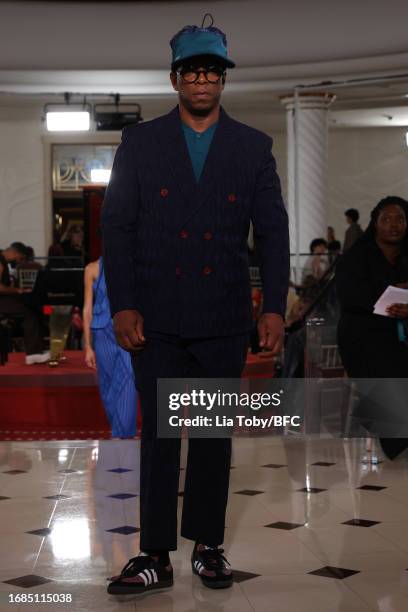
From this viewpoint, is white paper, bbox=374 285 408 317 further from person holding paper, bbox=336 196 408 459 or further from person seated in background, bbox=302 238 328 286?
person seated in background, bbox=302 238 328 286

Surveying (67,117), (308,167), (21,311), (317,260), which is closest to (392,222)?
(21,311)

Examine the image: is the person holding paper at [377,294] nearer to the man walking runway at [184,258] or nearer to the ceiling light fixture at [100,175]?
the man walking runway at [184,258]

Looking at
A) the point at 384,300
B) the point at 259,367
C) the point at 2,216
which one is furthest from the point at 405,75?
the point at 2,216

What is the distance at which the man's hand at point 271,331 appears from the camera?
316 cm

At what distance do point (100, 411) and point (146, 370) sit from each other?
522 centimetres

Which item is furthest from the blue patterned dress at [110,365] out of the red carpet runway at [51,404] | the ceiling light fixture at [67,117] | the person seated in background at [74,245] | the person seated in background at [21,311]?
the person seated in background at [74,245]

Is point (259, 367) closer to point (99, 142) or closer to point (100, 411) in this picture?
point (100, 411)

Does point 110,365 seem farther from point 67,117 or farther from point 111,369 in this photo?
point 67,117

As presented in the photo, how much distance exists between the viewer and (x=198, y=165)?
3.28m

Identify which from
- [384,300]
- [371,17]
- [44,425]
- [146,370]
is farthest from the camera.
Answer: [371,17]

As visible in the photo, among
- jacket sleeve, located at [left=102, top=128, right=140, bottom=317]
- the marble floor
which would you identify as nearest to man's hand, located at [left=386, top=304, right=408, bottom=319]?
the marble floor

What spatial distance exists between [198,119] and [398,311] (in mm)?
3087

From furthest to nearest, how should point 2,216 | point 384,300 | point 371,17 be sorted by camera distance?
point 2,216 → point 371,17 → point 384,300

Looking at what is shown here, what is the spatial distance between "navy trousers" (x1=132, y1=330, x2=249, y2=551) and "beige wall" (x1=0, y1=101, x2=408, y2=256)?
1566 cm
